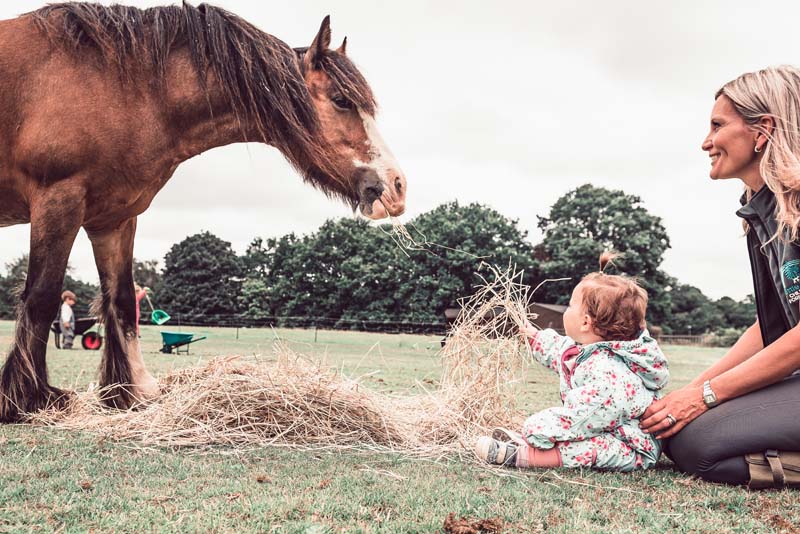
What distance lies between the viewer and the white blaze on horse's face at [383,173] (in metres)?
3.64

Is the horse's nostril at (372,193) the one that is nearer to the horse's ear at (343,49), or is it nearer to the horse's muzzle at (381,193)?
the horse's muzzle at (381,193)

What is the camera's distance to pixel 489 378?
3.52 metres

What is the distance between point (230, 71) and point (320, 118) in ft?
1.95

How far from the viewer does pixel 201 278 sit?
46.0 meters

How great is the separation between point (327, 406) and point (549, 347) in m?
1.24

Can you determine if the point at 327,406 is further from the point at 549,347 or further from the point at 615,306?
the point at 615,306

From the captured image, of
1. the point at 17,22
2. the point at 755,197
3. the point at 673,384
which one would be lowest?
the point at 673,384

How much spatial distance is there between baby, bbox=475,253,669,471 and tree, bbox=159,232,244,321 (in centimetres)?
4312

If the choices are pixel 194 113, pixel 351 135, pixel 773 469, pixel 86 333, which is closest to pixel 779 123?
pixel 773 469

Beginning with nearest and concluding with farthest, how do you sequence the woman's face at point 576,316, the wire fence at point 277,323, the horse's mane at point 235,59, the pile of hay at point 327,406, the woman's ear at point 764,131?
the woman's ear at point 764,131 → the woman's face at point 576,316 → the pile of hay at point 327,406 → the horse's mane at point 235,59 → the wire fence at point 277,323

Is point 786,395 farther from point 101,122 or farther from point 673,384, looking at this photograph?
point 673,384

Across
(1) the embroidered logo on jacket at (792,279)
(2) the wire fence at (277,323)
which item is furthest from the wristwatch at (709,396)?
(2) the wire fence at (277,323)

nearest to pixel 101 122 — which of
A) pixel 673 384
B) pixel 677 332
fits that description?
pixel 673 384

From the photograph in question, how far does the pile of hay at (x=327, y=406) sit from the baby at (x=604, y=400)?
1.35ft
